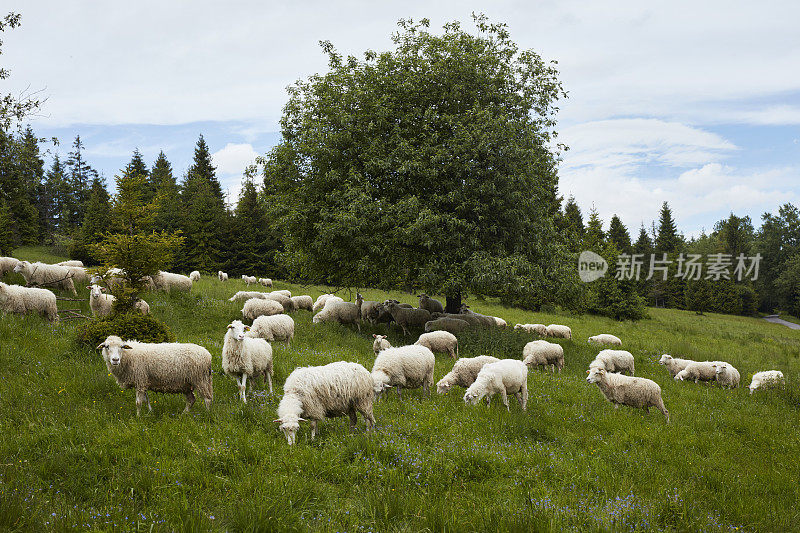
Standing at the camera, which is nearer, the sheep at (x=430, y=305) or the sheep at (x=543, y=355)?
the sheep at (x=543, y=355)

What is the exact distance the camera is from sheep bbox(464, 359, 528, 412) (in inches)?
380

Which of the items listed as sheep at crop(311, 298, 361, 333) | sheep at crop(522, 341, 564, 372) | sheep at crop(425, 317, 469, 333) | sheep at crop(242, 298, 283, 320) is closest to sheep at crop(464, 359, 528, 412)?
sheep at crop(522, 341, 564, 372)

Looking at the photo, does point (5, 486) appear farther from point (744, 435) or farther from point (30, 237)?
point (30, 237)

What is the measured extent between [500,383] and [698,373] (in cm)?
1052

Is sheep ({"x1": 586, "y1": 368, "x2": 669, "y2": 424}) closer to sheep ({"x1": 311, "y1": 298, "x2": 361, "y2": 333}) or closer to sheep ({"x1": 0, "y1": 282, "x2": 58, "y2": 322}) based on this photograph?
sheep ({"x1": 311, "y1": 298, "x2": 361, "y2": 333})

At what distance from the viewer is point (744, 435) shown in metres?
9.67

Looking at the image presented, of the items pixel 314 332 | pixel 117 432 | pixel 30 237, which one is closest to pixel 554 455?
pixel 117 432

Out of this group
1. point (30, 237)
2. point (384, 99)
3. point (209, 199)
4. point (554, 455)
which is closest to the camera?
point (554, 455)

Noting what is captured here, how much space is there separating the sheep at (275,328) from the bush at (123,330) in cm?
383

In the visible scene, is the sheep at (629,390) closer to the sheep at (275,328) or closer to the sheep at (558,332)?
the sheep at (275,328)

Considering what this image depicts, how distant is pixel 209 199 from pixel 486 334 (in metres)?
43.9

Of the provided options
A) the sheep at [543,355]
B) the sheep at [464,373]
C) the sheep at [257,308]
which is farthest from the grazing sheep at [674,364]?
the sheep at [257,308]

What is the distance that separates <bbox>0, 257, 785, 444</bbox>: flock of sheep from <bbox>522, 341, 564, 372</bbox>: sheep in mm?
35

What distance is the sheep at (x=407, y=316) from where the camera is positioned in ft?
66.3
